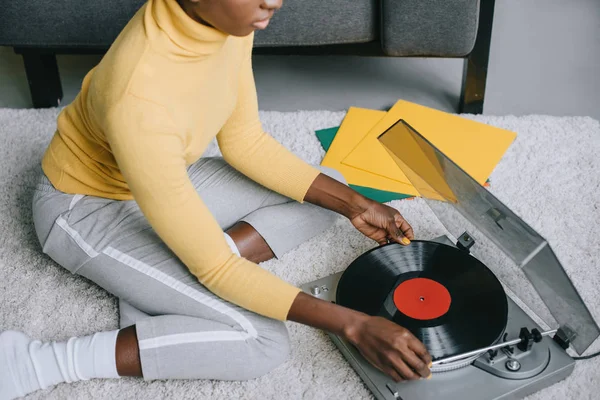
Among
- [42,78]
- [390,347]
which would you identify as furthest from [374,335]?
[42,78]

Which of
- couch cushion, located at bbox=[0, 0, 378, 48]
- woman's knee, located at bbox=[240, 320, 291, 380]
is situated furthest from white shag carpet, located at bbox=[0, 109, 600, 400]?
couch cushion, located at bbox=[0, 0, 378, 48]

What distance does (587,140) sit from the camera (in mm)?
1779

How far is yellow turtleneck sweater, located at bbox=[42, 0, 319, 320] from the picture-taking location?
97cm

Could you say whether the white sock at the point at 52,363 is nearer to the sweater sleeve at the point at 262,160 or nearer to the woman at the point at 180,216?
the woman at the point at 180,216

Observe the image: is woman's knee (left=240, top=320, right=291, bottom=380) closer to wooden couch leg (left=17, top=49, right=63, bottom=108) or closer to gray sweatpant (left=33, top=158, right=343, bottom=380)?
gray sweatpant (left=33, top=158, right=343, bottom=380)

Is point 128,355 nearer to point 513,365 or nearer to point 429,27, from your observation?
point 513,365

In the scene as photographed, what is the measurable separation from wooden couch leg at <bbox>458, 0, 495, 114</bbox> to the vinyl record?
2.50 ft

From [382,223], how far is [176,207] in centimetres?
44

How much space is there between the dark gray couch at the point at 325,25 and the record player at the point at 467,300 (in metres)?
0.56

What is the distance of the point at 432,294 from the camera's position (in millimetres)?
1147

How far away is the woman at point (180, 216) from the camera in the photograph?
979mm

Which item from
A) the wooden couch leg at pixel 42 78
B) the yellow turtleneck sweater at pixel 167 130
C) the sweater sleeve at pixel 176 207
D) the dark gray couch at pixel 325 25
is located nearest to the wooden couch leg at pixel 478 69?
the dark gray couch at pixel 325 25

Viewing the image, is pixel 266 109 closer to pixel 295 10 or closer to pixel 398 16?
pixel 295 10

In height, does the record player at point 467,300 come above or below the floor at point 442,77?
above
